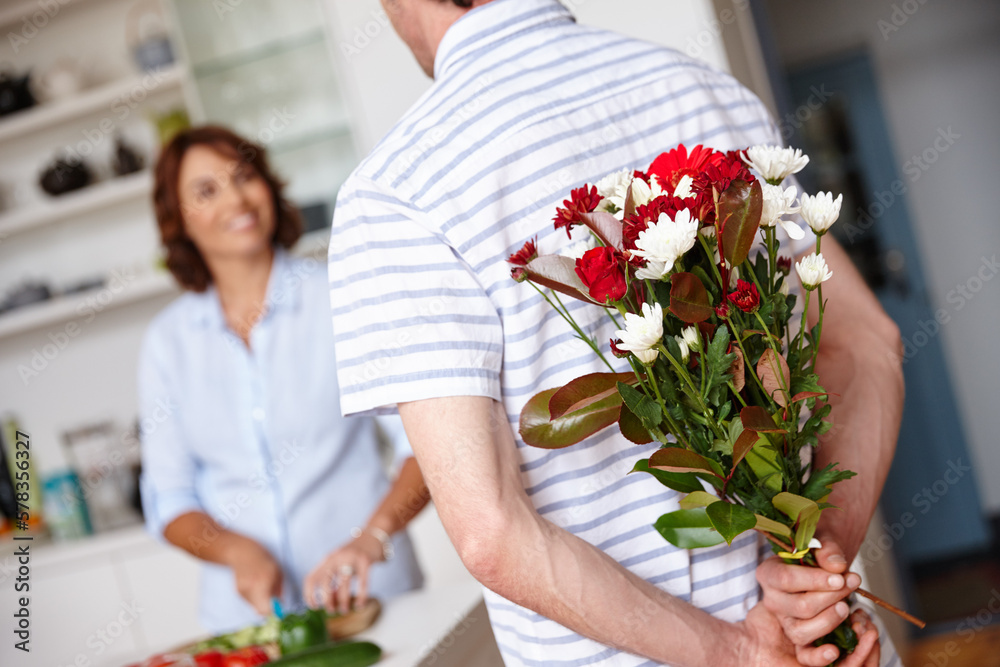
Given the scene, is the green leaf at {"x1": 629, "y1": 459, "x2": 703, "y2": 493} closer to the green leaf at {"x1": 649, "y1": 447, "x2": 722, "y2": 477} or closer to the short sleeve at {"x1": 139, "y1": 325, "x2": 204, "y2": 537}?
the green leaf at {"x1": 649, "y1": 447, "x2": 722, "y2": 477}

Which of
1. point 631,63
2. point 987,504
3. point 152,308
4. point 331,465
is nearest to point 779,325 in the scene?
point 631,63

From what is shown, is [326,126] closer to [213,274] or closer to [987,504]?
[213,274]

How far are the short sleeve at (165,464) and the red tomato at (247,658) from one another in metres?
0.53

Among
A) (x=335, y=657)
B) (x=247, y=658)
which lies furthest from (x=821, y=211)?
(x=247, y=658)

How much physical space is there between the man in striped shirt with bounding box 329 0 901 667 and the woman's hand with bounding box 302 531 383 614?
64cm

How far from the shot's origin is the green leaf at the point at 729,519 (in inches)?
26.6

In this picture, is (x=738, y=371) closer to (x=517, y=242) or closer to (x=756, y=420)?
(x=756, y=420)

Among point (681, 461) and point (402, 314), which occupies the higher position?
point (402, 314)

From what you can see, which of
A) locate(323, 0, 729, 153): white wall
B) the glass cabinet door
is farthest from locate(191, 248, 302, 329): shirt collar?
the glass cabinet door

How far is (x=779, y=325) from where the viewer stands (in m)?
0.69

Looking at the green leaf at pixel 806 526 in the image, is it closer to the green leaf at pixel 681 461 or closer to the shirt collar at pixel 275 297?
the green leaf at pixel 681 461

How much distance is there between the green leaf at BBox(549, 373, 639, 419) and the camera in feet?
2.18

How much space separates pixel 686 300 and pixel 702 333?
2.1 inches

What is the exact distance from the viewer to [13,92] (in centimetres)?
314
